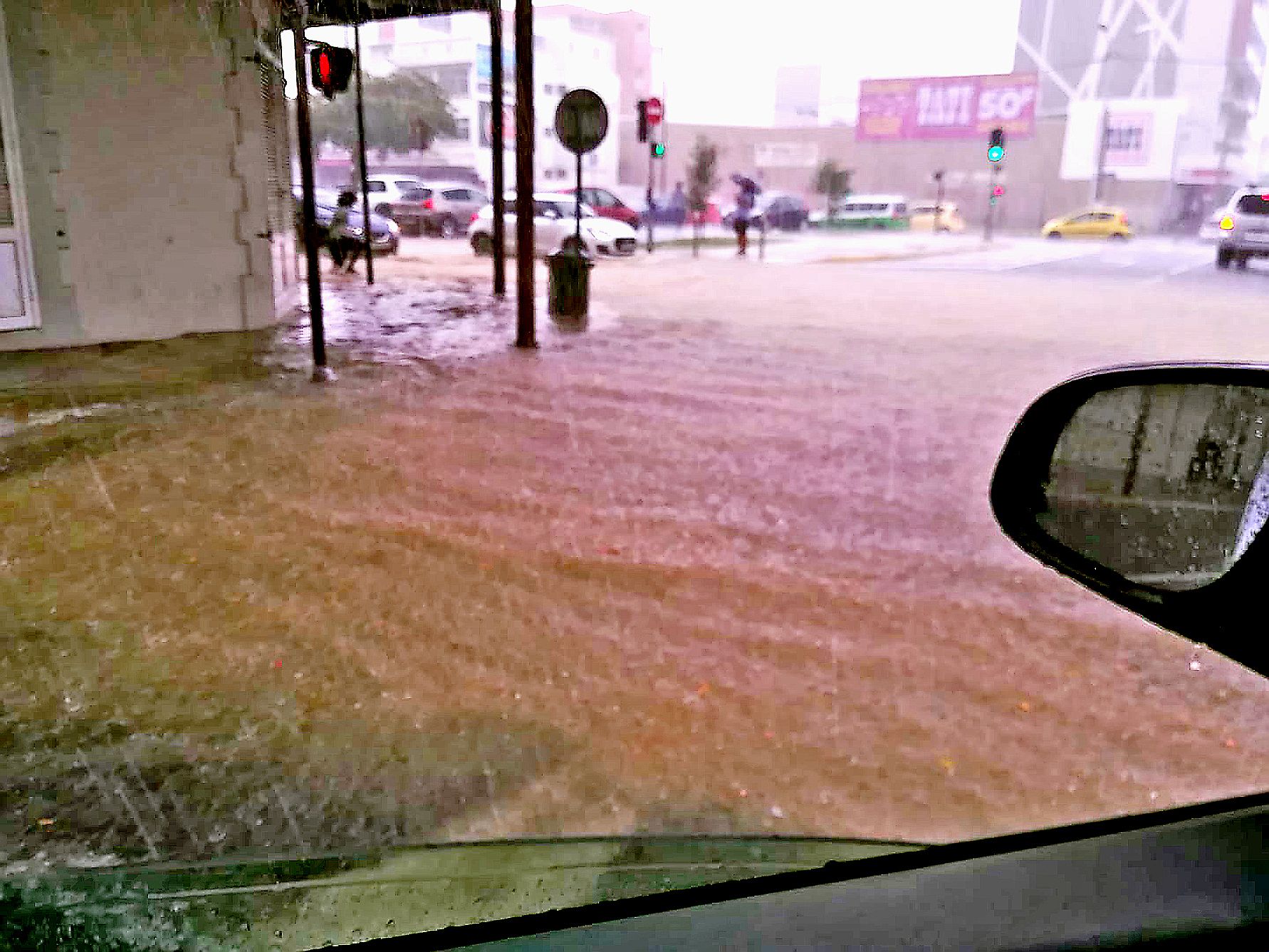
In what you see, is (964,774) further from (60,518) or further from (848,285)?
(848,285)

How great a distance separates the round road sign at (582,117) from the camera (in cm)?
1054

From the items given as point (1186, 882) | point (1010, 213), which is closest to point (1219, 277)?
point (1186, 882)

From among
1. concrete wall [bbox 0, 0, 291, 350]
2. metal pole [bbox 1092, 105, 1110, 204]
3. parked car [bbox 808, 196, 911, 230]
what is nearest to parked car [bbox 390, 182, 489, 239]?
concrete wall [bbox 0, 0, 291, 350]

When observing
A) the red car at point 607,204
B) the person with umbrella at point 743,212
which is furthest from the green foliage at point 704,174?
the person with umbrella at point 743,212

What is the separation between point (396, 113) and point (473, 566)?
49.1 m

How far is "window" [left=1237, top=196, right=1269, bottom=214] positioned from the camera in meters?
22.6

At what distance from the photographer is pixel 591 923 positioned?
159 cm

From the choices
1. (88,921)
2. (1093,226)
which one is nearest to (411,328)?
(88,921)

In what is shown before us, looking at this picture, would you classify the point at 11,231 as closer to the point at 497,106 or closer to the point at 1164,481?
the point at 497,106

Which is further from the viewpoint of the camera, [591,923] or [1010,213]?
[1010,213]

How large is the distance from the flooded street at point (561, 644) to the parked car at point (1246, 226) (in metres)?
20.1

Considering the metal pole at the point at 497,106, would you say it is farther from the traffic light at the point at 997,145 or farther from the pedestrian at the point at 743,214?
the traffic light at the point at 997,145

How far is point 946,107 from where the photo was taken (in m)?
60.3

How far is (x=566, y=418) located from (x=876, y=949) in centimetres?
572
